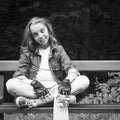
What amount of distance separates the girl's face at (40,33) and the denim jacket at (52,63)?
4.3 inches

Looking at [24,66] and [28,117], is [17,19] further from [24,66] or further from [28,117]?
[24,66]

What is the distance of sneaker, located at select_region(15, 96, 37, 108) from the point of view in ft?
11.8

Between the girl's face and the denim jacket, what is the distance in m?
0.11

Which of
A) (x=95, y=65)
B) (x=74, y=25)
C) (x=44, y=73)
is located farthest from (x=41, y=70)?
(x=74, y=25)

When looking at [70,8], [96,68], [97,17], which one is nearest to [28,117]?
[96,68]

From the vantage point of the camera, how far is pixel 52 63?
393cm

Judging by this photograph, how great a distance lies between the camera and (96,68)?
14.1ft

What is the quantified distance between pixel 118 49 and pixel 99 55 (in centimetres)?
33

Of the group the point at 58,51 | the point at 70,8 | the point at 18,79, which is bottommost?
the point at 18,79

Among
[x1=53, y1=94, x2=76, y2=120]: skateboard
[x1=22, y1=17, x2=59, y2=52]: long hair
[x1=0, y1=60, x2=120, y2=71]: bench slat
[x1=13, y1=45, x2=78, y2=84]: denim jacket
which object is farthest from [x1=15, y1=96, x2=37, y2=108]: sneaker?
[x1=0, y1=60, x2=120, y2=71]: bench slat

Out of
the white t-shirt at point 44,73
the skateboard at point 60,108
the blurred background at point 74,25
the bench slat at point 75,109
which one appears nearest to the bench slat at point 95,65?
the white t-shirt at point 44,73

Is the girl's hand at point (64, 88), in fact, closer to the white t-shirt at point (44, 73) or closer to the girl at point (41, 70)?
the girl at point (41, 70)

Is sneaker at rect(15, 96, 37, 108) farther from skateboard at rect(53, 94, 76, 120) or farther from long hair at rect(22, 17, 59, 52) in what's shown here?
long hair at rect(22, 17, 59, 52)

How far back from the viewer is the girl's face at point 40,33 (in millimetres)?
3898
